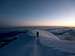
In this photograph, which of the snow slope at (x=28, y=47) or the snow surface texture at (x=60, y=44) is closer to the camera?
the snow slope at (x=28, y=47)

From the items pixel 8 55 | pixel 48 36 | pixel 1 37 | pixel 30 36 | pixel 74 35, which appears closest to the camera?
pixel 8 55

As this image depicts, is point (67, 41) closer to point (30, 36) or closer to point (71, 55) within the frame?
point (30, 36)

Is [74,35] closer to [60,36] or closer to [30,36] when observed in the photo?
[60,36]

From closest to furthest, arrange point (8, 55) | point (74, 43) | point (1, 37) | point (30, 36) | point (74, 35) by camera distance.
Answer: point (8, 55)
point (1, 37)
point (74, 43)
point (74, 35)
point (30, 36)

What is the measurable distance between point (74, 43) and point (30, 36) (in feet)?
12.7

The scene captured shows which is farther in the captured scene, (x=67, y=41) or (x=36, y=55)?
(x=67, y=41)

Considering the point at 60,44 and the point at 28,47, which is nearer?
the point at 28,47

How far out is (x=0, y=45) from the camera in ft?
21.5

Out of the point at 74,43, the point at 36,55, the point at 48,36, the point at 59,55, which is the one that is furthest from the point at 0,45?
the point at 48,36

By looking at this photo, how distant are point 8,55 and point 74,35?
4751mm

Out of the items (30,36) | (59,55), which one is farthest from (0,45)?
(30,36)

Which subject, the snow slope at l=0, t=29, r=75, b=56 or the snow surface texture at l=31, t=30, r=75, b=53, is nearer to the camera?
the snow slope at l=0, t=29, r=75, b=56

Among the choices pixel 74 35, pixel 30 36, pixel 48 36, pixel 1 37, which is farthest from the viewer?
pixel 48 36

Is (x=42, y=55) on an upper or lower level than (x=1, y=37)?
lower
